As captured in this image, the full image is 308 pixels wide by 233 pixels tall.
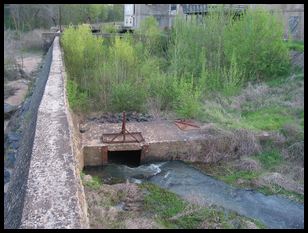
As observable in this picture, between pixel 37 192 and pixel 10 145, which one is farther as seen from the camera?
pixel 10 145

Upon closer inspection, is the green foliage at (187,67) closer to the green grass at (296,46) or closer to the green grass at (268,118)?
the green grass at (268,118)

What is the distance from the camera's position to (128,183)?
966 centimetres

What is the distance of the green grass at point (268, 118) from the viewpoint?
12.4 meters

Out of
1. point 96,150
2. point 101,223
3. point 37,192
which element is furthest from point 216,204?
point 37,192

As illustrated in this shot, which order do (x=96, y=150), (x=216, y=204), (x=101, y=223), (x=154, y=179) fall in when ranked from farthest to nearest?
(x=96, y=150) → (x=154, y=179) → (x=216, y=204) → (x=101, y=223)

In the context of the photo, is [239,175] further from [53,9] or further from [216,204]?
[53,9]

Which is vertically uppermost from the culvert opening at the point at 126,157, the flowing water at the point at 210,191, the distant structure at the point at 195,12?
the distant structure at the point at 195,12

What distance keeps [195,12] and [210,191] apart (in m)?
20.8

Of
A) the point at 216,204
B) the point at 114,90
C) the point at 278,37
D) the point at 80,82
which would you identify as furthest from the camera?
the point at 278,37

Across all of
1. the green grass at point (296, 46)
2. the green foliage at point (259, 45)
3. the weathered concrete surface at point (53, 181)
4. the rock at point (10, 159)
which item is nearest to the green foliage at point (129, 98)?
the rock at point (10, 159)

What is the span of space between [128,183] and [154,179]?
3.24ft

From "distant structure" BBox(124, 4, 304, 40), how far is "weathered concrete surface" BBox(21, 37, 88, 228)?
1494 centimetres

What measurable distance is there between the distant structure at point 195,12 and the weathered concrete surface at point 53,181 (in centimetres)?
1494

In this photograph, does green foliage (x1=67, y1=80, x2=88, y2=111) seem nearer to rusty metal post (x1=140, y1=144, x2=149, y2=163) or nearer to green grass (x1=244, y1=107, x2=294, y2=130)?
rusty metal post (x1=140, y1=144, x2=149, y2=163)
